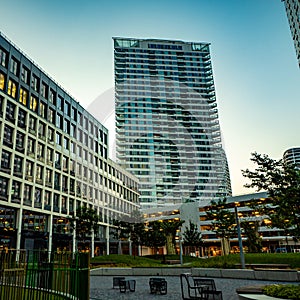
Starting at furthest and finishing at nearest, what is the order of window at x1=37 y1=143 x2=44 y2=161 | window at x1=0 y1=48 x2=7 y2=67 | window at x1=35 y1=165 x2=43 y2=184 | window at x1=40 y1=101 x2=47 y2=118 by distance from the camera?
window at x1=40 y1=101 x2=47 y2=118 → window at x1=37 y1=143 x2=44 y2=161 → window at x1=35 y1=165 x2=43 y2=184 → window at x1=0 y1=48 x2=7 y2=67

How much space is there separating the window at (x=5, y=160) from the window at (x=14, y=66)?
12.1 m

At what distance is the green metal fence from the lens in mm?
8867

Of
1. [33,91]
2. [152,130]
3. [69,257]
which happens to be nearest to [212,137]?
[152,130]

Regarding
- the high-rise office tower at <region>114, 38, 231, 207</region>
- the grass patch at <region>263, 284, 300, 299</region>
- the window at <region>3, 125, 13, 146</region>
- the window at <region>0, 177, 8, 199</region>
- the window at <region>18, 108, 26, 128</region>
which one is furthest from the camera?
the high-rise office tower at <region>114, 38, 231, 207</region>

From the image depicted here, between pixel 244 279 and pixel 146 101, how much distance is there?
133 metres

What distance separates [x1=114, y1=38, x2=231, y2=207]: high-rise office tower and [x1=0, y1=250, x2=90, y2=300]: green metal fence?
407 ft

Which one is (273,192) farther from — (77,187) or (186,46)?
(186,46)

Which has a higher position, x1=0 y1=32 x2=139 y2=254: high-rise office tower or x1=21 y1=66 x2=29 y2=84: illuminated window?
x1=21 y1=66 x2=29 y2=84: illuminated window

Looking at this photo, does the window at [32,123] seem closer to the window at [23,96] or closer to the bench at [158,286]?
the window at [23,96]

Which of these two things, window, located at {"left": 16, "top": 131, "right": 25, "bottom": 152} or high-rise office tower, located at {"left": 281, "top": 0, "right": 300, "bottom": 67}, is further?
high-rise office tower, located at {"left": 281, "top": 0, "right": 300, "bottom": 67}

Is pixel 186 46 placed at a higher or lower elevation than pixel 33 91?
higher

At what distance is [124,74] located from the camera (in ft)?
514

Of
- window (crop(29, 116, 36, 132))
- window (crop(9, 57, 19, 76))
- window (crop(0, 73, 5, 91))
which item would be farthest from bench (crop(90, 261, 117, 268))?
window (crop(9, 57, 19, 76))

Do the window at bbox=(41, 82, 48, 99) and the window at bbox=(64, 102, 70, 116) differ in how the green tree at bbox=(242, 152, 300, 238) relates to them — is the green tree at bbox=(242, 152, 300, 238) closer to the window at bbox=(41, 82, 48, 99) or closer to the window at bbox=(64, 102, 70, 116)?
the window at bbox=(41, 82, 48, 99)
